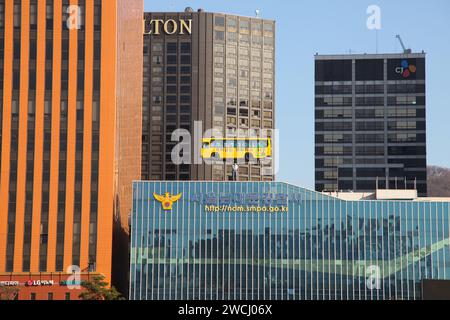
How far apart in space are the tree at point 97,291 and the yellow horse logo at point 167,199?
17.9 m

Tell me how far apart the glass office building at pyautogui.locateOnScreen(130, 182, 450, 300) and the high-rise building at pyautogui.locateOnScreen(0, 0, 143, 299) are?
8.54 metres

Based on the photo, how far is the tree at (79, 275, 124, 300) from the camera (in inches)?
4793

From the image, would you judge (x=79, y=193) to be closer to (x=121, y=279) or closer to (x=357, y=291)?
(x=121, y=279)

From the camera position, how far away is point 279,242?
465ft

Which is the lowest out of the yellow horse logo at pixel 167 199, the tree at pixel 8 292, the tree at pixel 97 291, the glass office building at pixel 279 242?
the tree at pixel 8 292

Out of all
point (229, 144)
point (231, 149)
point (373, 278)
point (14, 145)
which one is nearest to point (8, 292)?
point (14, 145)

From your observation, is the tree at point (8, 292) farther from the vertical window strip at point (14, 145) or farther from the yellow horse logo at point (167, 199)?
the yellow horse logo at point (167, 199)

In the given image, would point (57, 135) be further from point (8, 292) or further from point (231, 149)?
point (231, 149)

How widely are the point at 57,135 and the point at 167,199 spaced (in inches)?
778

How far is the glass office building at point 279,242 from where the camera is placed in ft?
460

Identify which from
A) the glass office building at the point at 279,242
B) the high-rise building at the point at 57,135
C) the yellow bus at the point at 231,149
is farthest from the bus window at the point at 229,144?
the high-rise building at the point at 57,135

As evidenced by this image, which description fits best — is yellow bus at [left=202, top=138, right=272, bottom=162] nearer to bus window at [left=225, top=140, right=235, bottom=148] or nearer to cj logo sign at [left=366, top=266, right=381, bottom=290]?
bus window at [left=225, top=140, right=235, bottom=148]

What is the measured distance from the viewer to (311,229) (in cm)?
14162
